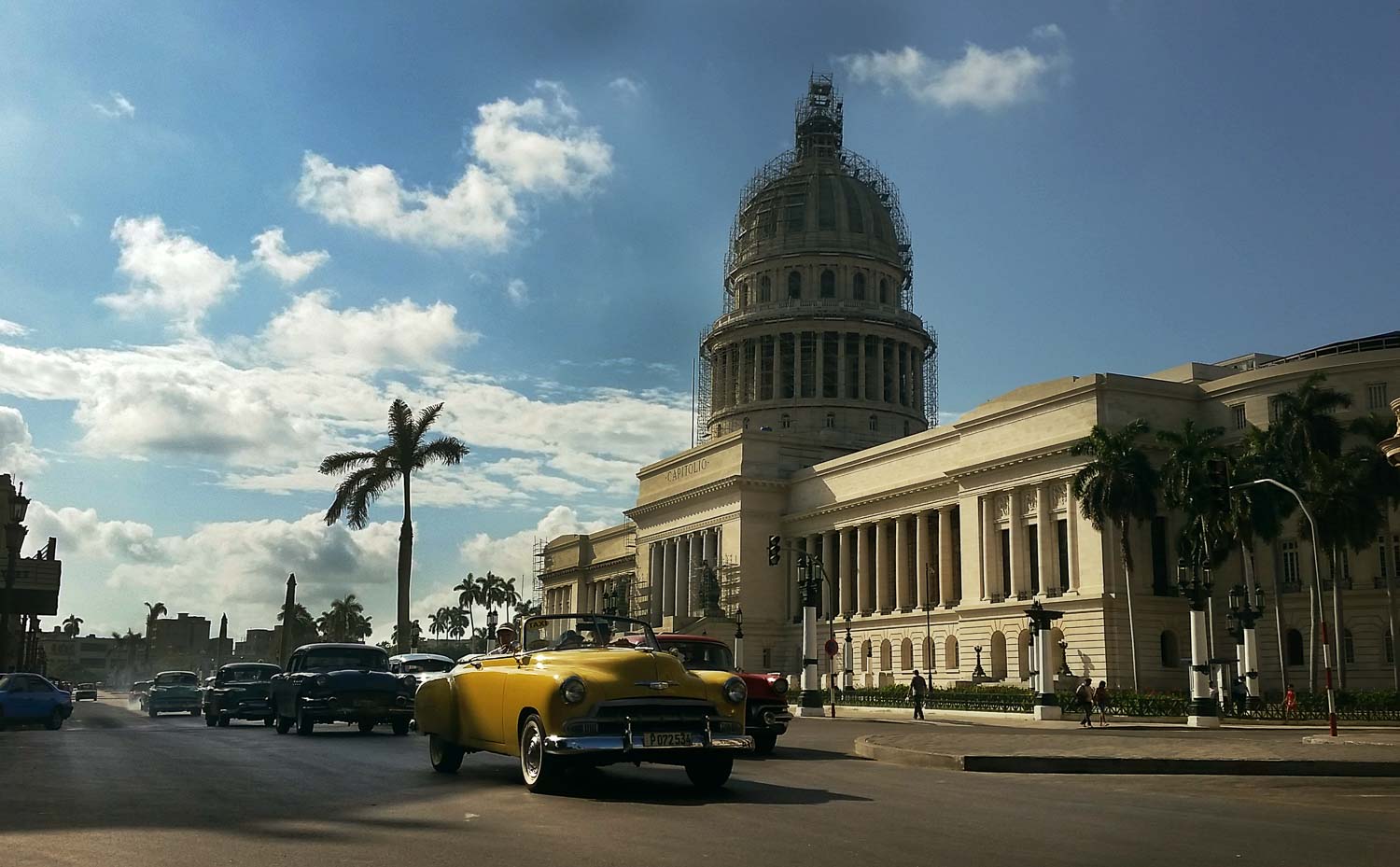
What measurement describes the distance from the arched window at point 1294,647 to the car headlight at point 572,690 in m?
51.6

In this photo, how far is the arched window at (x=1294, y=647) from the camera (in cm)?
5609

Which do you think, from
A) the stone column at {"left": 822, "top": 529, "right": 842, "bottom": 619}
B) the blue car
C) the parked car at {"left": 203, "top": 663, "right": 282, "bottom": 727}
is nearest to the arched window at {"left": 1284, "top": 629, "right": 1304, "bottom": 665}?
the stone column at {"left": 822, "top": 529, "right": 842, "bottom": 619}

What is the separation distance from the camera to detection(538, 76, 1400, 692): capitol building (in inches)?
2263

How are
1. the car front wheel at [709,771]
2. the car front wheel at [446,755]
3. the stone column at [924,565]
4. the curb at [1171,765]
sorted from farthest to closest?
the stone column at [924,565] → the curb at [1171,765] → the car front wheel at [446,755] → the car front wheel at [709,771]

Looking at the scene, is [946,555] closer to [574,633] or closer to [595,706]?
[574,633]

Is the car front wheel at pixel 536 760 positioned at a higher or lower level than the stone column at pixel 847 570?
lower

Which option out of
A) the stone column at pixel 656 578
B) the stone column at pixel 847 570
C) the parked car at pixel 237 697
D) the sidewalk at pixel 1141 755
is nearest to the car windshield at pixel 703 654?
the sidewalk at pixel 1141 755

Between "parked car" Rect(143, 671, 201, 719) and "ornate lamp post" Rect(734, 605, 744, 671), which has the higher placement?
"ornate lamp post" Rect(734, 605, 744, 671)

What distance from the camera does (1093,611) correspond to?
5797cm

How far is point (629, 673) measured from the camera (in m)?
12.6

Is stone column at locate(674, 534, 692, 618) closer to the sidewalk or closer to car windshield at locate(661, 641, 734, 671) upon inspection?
the sidewalk

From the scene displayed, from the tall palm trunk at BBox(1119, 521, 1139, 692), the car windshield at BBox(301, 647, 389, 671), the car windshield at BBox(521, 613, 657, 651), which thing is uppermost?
the tall palm trunk at BBox(1119, 521, 1139, 692)

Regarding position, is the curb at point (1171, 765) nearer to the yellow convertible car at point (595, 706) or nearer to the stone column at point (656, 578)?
the yellow convertible car at point (595, 706)

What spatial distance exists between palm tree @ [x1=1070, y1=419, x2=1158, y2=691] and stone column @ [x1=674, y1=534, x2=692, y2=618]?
4289 cm
